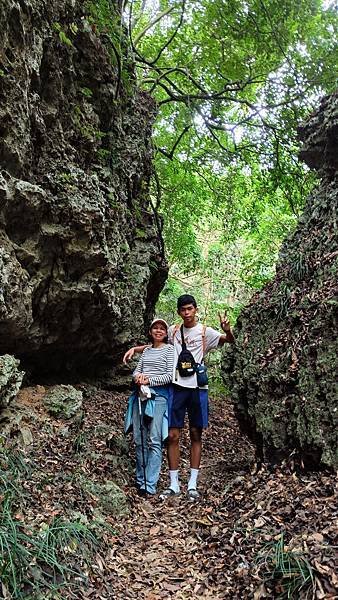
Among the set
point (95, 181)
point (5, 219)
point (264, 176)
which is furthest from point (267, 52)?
point (5, 219)

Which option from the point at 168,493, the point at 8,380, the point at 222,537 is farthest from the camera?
the point at 168,493

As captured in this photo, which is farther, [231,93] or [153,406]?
[231,93]

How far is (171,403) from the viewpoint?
5.42 meters

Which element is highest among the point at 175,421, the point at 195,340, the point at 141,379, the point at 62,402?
the point at 195,340

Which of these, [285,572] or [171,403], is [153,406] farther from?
[285,572]

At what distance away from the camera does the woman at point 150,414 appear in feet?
17.4

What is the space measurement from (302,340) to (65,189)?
3385 millimetres

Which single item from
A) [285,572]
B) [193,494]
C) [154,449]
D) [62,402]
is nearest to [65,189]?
[62,402]

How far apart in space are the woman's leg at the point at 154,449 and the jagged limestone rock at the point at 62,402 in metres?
1.05

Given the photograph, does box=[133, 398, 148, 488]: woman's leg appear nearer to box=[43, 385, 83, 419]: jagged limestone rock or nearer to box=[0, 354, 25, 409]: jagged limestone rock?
box=[43, 385, 83, 419]: jagged limestone rock

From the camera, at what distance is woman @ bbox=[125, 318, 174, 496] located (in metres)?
5.32

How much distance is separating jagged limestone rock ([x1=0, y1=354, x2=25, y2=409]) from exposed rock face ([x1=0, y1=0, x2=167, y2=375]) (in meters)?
0.55

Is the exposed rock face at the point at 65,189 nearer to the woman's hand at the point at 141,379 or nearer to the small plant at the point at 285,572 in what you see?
the woman's hand at the point at 141,379

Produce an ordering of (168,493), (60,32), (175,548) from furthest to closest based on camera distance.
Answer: (60,32) < (168,493) < (175,548)
